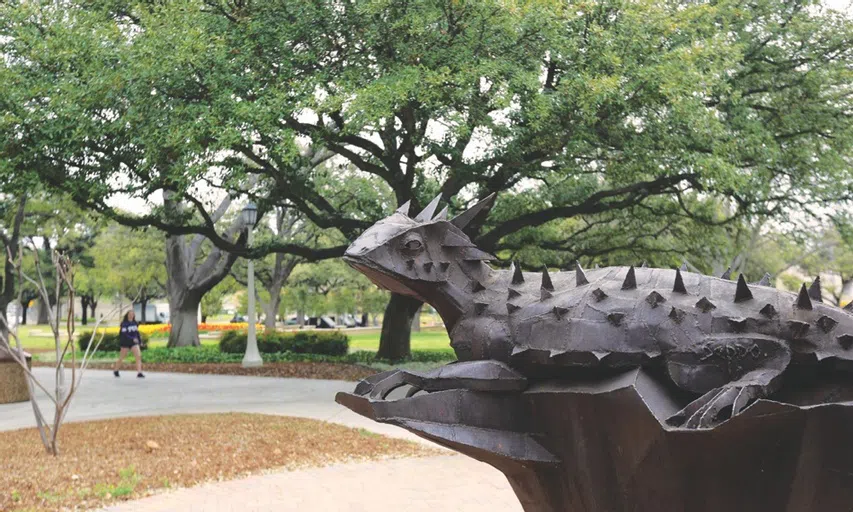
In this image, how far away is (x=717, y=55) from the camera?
12484 mm

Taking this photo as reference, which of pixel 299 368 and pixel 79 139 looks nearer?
pixel 79 139

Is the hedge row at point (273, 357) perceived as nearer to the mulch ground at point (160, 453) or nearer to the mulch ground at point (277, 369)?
the mulch ground at point (277, 369)

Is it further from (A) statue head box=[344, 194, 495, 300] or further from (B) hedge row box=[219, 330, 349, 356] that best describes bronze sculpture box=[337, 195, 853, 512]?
(B) hedge row box=[219, 330, 349, 356]

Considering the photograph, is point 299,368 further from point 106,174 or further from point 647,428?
point 647,428

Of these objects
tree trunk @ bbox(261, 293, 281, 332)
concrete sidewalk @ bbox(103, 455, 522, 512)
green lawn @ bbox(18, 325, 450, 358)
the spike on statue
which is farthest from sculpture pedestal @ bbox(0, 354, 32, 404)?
tree trunk @ bbox(261, 293, 281, 332)

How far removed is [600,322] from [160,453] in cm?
715

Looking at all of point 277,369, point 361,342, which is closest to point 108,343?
point 277,369

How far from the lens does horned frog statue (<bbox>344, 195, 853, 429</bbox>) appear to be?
3537mm

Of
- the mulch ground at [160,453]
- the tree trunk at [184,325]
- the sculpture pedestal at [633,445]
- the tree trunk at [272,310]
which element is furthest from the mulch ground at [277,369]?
the sculpture pedestal at [633,445]

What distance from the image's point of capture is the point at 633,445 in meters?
3.74

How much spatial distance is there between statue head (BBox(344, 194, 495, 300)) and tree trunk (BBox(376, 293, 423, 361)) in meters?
14.9

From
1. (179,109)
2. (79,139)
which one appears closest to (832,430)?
(179,109)

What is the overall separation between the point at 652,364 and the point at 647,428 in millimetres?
337

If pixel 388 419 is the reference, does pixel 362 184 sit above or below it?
above
